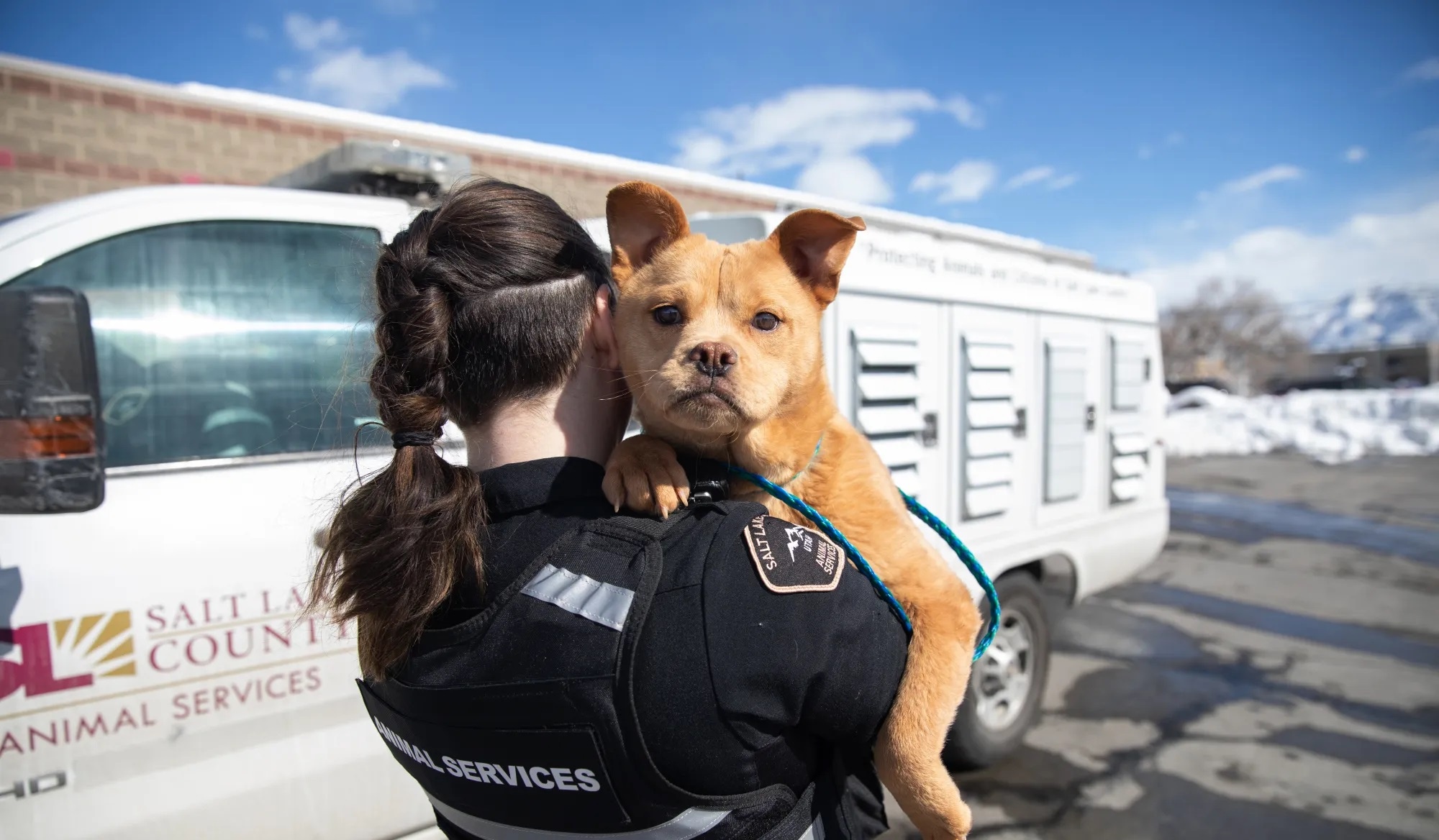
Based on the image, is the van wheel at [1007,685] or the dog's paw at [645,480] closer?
the dog's paw at [645,480]

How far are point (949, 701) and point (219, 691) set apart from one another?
1.94 meters

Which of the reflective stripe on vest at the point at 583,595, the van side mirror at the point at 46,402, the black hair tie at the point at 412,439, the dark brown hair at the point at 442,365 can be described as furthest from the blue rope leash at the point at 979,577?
the van side mirror at the point at 46,402

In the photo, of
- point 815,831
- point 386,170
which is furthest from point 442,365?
point 386,170

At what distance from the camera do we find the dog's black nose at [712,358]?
1.28m

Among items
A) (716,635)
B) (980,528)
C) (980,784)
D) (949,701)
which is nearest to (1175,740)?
(980,784)

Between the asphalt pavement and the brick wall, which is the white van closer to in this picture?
the asphalt pavement

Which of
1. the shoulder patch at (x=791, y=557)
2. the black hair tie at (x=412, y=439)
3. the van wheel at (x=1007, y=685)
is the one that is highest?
the black hair tie at (x=412, y=439)

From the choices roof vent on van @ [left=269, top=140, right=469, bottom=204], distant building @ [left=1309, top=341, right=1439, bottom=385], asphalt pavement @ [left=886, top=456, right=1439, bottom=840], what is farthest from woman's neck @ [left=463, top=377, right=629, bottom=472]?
distant building @ [left=1309, top=341, right=1439, bottom=385]

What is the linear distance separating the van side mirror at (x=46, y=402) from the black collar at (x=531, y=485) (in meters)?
1.36

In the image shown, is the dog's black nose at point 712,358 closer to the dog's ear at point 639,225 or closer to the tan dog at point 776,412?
the tan dog at point 776,412

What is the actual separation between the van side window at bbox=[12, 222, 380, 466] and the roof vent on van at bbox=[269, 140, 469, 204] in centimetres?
64

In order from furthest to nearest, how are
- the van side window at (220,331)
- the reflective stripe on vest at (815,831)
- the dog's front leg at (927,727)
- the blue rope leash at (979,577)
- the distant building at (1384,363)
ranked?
1. the distant building at (1384,363)
2. the van side window at (220,331)
3. the blue rope leash at (979,577)
4. the dog's front leg at (927,727)
5. the reflective stripe on vest at (815,831)

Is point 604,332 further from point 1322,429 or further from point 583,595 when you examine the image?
point 1322,429

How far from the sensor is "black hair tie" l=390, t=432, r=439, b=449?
3.94 ft
